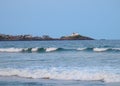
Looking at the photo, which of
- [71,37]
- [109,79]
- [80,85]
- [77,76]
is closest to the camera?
[80,85]

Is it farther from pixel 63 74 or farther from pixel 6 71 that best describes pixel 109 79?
pixel 6 71

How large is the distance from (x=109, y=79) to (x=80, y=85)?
160cm

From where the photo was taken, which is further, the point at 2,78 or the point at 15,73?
the point at 15,73

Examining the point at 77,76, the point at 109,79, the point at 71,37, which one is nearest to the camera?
the point at 109,79

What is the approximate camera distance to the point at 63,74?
17203 mm

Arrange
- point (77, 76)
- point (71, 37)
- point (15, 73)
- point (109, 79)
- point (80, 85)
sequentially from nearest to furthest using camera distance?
point (80, 85) < point (109, 79) < point (77, 76) < point (15, 73) < point (71, 37)

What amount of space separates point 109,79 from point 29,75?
3729 millimetres

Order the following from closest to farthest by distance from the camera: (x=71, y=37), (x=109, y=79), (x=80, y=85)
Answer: (x=80, y=85) → (x=109, y=79) → (x=71, y=37)

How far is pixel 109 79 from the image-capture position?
1561cm

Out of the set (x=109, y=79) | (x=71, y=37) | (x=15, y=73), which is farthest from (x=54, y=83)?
(x=71, y=37)

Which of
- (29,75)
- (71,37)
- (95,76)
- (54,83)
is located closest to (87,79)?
(95,76)

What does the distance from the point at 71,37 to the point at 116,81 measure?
92.9m

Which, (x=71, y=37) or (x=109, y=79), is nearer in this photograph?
(x=109, y=79)

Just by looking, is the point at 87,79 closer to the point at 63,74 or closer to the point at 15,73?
the point at 63,74
